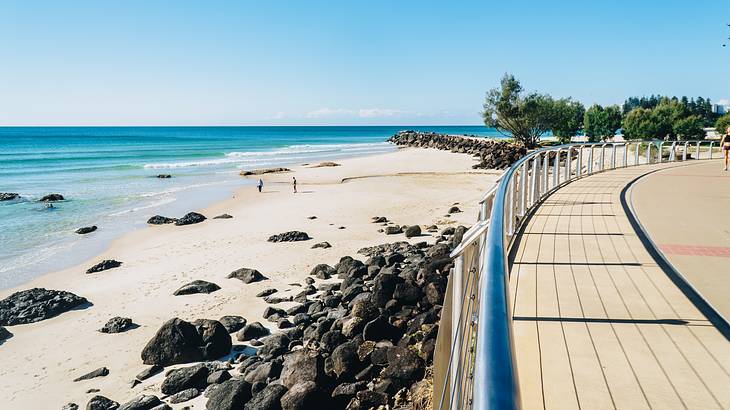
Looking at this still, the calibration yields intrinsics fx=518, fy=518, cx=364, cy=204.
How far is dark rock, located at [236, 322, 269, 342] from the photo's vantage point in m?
8.20

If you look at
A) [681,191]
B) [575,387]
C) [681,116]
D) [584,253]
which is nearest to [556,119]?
[681,116]

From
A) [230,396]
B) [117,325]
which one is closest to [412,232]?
[117,325]

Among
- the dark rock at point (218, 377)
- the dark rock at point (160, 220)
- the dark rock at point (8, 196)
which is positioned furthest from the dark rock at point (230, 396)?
the dark rock at point (8, 196)

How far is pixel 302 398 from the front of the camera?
5715 mm

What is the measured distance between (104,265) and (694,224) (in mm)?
12622

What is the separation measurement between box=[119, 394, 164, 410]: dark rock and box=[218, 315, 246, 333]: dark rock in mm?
2065

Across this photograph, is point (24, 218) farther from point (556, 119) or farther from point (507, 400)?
point (556, 119)

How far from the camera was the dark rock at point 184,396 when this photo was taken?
654 centimetres

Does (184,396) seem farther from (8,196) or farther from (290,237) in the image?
(8,196)

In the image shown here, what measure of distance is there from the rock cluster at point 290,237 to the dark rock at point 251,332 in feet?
20.1

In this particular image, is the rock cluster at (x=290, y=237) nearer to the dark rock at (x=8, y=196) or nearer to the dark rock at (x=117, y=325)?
the dark rock at (x=117, y=325)

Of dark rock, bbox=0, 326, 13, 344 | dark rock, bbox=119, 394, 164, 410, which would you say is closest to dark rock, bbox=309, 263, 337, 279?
dark rock, bbox=119, 394, 164, 410

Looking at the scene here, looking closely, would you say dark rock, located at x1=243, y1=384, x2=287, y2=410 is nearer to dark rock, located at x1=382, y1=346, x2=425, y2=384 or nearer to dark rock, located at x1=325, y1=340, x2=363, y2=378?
dark rock, located at x1=325, y1=340, x2=363, y2=378

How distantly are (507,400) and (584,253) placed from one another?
18.8 feet
